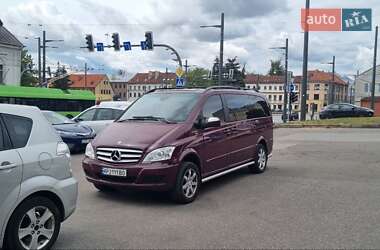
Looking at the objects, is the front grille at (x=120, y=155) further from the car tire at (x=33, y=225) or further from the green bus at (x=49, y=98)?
the green bus at (x=49, y=98)

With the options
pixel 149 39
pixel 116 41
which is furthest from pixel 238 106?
pixel 116 41

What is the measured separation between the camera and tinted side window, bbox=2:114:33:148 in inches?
→ 183

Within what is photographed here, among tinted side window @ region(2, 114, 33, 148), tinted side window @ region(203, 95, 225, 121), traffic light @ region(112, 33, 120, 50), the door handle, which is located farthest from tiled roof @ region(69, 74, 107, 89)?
the door handle

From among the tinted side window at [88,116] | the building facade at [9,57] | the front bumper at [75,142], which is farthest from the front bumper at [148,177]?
the building facade at [9,57]

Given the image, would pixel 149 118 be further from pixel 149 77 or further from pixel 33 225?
pixel 149 77

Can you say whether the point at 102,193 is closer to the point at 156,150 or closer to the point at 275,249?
the point at 156,150

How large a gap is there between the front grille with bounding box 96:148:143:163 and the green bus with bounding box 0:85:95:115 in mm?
22865

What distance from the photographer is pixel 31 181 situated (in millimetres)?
4617

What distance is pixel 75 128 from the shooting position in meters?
14.5

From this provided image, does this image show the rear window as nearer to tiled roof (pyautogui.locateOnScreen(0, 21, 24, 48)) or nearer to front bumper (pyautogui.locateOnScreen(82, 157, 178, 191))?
front bumper (pyautogui.locateOnScreen(82, 157, 178, 191))

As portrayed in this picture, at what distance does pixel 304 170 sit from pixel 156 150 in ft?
15.8

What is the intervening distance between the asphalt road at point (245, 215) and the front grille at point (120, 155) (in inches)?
26.4

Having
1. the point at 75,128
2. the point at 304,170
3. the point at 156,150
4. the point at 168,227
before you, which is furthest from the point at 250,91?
the point at 75,128

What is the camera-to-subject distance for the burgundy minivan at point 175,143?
273 inches
